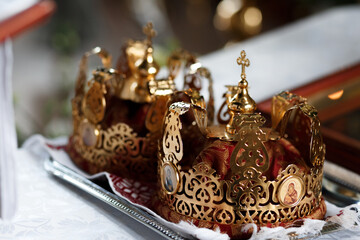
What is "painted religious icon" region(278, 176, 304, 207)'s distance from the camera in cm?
74

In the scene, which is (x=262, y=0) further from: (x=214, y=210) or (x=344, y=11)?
(x=214, y=210)

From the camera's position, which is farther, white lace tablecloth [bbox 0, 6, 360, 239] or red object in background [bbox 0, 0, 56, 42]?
white lace tablecloth [bbox 0, 6, 360, 239]

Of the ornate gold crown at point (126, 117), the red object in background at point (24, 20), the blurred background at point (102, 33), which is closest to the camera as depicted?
the red object in background at point (24, 20)

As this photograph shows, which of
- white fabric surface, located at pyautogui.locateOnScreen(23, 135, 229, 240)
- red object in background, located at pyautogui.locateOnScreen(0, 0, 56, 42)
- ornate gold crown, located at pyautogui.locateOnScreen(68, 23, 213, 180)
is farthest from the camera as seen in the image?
ornate gold crown, located at pyautogui.locateOnScreen(68, 23, 213, 180)

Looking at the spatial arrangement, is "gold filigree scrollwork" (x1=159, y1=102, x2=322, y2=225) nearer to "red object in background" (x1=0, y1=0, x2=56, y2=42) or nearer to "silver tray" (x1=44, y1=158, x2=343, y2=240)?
→ "silver tray" (x1=44, y1=158, x2=343, y2=240)

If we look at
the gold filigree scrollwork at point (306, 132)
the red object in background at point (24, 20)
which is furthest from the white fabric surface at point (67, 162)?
the red object in background at point (24, 20)

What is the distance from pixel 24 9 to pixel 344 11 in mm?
1420

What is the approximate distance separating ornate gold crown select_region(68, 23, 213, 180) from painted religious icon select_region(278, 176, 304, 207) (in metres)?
0.23

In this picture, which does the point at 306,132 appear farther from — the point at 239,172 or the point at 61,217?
the point at 61,217

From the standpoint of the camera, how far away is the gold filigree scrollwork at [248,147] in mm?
729

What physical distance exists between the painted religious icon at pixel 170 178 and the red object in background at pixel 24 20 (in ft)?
0.93

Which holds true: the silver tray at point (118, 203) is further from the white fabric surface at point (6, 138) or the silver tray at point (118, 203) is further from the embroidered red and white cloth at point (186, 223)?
the white fabric surface at point (6, 138)

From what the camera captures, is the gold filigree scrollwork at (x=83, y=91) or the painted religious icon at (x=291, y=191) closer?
the painted religious icon at (x=291, y=191)

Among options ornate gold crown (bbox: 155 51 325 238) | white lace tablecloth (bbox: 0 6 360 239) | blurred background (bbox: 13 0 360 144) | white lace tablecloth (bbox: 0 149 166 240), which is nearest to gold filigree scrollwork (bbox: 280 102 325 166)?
ornate gold crown (bbox: 155 51 325 238)
